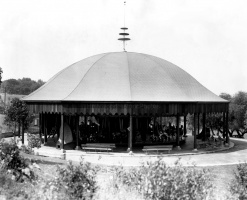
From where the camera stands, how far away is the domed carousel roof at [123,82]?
25.6 m

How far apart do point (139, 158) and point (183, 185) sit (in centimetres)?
1389

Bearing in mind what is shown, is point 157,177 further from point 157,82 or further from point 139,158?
point 157,82

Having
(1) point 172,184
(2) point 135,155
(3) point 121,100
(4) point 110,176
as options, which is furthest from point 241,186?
(3) point 121,100

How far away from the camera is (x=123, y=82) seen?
2700 centimetres

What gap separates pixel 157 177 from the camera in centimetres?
903

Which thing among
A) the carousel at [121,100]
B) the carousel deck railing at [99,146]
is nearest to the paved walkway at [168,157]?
the carousel deck railing at [99,146]

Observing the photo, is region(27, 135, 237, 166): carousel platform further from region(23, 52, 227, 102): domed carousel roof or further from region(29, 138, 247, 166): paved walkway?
region(23, 52, 227, 102): domed carousel roof

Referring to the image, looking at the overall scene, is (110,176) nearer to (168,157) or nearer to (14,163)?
(14,163)

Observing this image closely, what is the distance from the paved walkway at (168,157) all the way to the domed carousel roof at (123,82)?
394cm

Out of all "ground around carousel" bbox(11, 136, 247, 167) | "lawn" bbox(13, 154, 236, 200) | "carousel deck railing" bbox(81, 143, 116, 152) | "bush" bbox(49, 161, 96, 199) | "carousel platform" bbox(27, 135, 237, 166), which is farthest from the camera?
"carousel deck railing" bbox(81, 143, 116, 152)

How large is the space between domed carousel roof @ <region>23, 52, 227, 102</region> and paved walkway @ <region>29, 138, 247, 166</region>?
3935 mm

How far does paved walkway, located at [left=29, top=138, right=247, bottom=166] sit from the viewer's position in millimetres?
21153

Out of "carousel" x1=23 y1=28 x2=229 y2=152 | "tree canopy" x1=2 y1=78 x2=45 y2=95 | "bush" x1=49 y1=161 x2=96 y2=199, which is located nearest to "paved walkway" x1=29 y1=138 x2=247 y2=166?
"carousel" x1=23 y1=28 x2=229 y2=152

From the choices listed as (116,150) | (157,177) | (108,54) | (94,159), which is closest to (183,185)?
(157,177)
